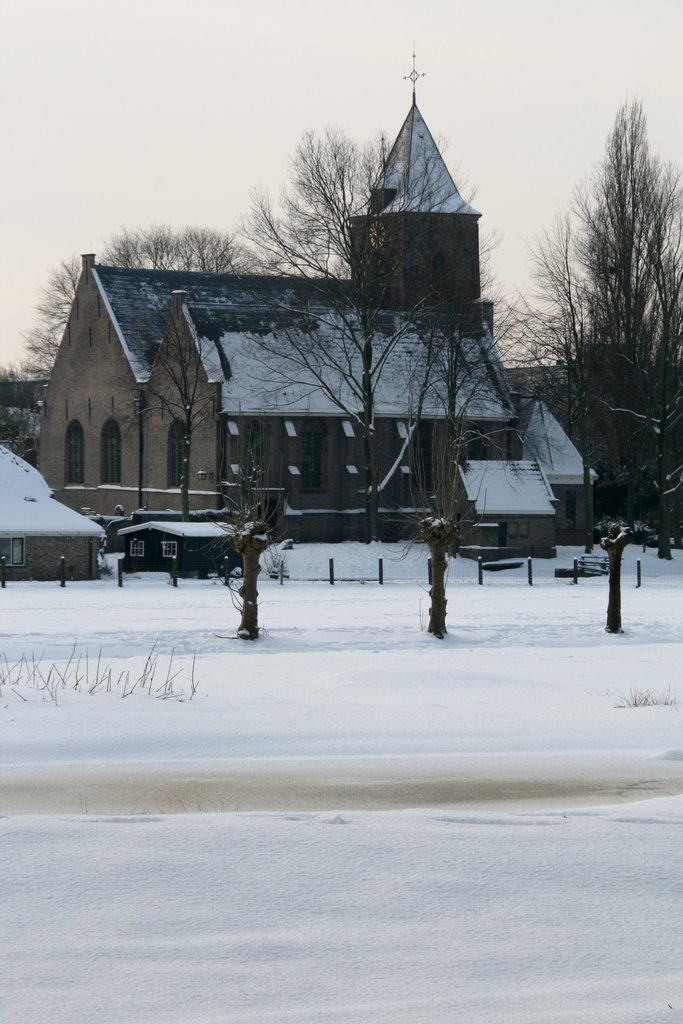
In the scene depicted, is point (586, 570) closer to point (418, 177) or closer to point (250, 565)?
point (418, 177)

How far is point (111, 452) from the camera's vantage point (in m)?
66.1

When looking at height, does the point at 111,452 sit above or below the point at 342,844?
above

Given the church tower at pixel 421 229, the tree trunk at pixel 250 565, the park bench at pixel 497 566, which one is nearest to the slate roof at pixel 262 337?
the church tower at pixel 421 229

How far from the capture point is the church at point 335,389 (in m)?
56.6

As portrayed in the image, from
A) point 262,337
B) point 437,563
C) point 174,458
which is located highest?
point 262,337

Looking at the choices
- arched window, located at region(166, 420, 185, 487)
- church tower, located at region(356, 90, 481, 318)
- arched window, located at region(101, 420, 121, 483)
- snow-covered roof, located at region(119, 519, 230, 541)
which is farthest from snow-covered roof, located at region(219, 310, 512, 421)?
snow-covered roof, located at region(119, 519, 230, 541)

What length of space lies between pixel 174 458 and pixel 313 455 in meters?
6.24

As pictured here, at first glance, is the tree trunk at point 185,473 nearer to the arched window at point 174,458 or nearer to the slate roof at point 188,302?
the arched window at point 174,458

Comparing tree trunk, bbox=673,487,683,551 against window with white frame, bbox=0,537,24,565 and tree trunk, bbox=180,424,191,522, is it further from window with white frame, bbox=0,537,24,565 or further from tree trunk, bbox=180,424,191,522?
window with white frame, bbox=0,537,24,565

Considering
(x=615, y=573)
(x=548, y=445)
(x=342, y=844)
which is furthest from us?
(x=548, y=445)

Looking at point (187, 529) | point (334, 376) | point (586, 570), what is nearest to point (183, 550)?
point (187, 529)

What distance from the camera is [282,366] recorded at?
200ft

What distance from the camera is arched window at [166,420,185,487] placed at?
202 feet

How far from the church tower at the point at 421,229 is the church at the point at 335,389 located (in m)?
0.11
